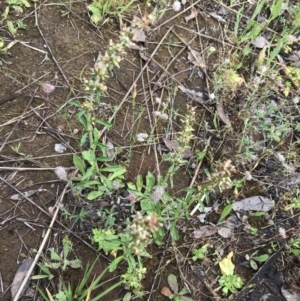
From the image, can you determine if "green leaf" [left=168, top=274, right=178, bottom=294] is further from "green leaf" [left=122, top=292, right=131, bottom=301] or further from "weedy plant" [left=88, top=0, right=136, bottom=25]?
"weedy plant" [left=88, top=0, right=136, bottom=25]

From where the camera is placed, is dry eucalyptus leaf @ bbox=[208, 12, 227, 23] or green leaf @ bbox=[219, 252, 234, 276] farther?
dry eucalyptus leaf @ bbox=[208, 12, 227, 23]

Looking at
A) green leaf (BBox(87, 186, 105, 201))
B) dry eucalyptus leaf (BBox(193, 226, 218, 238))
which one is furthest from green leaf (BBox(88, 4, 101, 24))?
dry eucalyptus leaf (BBox(193, 226, 218, 238))

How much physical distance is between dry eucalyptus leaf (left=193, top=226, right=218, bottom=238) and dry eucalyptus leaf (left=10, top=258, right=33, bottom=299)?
82cm

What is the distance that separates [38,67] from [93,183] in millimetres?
786

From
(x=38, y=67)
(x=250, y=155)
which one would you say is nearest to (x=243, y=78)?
(x=250, y=155)

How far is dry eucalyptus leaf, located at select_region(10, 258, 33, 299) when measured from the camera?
1.96m

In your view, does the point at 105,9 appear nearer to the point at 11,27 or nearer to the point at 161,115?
the point at 11,27

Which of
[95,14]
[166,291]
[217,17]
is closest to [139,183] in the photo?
[166,291]

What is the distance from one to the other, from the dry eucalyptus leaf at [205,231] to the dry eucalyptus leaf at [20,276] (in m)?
0.82

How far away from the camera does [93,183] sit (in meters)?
2.12

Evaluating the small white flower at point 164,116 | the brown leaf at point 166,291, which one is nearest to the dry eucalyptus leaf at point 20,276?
the brown leaf at point 166,291

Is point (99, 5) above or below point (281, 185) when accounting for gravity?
above

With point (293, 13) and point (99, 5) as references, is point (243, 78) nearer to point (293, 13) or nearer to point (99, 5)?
point (293, 13)

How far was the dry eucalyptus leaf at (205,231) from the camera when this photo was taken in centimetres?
230
